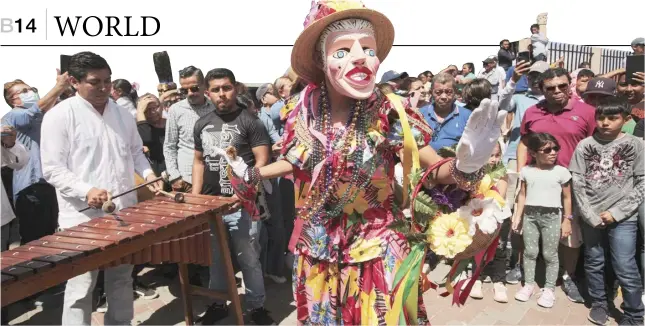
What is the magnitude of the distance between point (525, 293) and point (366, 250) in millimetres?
2731

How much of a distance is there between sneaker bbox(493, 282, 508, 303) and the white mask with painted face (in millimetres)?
2866

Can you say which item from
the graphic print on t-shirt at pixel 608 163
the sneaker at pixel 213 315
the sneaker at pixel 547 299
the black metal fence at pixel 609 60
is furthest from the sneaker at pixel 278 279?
the black metal fence at pixel 609 60

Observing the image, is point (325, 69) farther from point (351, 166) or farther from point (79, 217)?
point (79, 217)

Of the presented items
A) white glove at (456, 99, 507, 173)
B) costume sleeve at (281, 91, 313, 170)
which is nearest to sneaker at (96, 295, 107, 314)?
costume sleeve at (281, 91, 313, 170)

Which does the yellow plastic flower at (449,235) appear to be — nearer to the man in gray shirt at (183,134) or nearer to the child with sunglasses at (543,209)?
the child with sunglasses at (543,209)

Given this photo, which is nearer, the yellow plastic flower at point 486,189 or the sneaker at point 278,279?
the yellow plastic flower at point 486,189

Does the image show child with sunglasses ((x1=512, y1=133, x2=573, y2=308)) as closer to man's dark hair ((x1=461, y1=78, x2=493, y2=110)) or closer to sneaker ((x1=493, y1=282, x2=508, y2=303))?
sneaker ((x1=493, y1=282, x2=508, y2=303))

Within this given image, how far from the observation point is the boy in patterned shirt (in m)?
3.71

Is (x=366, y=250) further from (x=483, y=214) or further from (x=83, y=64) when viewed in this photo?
(x=83, y=64)

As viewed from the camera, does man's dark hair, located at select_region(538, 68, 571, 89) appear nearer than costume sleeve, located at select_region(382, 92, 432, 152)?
No

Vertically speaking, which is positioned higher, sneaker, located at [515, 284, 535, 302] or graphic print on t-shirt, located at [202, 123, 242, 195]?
graphic print on t-shirt, located at [202, 123, 242, 195]

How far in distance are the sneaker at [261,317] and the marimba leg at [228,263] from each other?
18 cm

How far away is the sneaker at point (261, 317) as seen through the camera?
3.92 m

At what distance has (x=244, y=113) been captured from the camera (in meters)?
3.86
